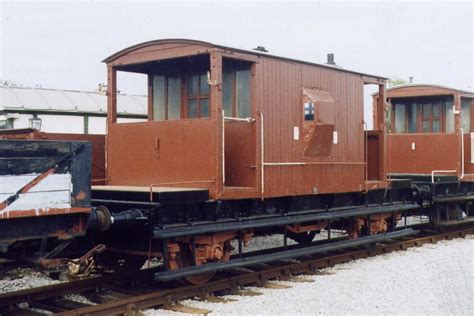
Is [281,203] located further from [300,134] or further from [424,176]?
[424,176]

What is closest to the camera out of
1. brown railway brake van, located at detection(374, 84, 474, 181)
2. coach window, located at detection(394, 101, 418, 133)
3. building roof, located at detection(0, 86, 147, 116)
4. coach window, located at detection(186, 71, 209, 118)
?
coach window, located at detection(186, 71, 209, 118)

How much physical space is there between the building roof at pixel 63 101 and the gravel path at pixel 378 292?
1502 centimetres

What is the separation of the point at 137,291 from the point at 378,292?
313 cm

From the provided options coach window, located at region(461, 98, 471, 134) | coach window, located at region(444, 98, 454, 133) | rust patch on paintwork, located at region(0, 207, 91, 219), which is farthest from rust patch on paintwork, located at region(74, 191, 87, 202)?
coach window, located at region(461, 98, 471, 134)

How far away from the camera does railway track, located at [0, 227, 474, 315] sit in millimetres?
6905

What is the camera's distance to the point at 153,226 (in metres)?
7.31

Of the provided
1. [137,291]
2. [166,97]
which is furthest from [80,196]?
[166,97]

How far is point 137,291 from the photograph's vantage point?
7898 millimetres

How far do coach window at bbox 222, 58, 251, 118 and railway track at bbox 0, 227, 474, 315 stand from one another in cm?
236

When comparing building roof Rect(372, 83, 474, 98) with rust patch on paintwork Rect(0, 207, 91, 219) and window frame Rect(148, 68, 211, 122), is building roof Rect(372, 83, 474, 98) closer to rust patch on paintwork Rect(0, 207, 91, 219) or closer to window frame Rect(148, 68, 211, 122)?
window frame Rect(148, 68, 211, 122)

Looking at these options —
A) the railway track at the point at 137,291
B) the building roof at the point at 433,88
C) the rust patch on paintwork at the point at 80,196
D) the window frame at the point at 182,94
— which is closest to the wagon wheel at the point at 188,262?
the railway track at the point at 137,291

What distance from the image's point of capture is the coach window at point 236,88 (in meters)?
8.85

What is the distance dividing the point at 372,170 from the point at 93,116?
1513cm

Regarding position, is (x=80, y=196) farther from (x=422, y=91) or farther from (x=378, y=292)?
(x=422, y=91)
